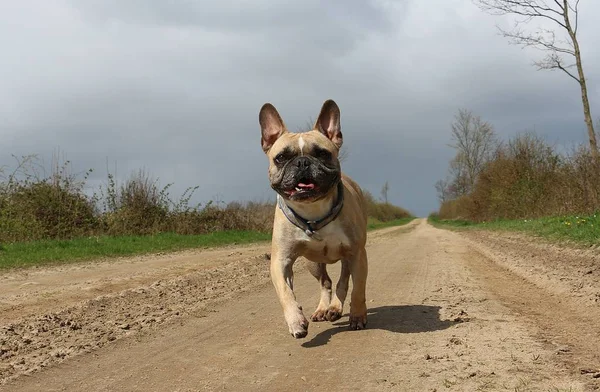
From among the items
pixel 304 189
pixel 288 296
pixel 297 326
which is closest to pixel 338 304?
pixel 288 296

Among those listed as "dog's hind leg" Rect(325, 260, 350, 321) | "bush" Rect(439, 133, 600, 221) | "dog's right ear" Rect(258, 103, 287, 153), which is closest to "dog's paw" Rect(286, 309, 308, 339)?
"dog's hind leg" Rect(325, 260, 350, 321)

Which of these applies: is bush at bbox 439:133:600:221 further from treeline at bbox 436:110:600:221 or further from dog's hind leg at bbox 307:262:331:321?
dog's hind leg at bbox 307:262:331:321

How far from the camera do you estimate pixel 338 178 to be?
4.96m

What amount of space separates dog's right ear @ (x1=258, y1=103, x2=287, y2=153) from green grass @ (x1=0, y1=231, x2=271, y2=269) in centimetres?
907

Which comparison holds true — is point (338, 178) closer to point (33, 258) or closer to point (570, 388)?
point (570, 388)

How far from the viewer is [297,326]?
4465 mm

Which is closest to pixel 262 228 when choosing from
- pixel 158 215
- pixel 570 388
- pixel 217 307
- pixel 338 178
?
pixel 158 215

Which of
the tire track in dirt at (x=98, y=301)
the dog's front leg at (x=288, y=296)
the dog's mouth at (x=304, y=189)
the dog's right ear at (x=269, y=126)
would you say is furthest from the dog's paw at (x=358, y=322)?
the tire track in dirt at (x=98, y=301)

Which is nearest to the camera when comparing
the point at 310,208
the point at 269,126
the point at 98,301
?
the point at 310,208

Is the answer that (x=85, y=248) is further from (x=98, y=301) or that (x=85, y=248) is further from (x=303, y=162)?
(x=303, y=162)

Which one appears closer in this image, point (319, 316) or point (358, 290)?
point (358, 290)

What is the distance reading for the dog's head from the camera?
4684 mm

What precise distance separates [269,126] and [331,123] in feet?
2.03

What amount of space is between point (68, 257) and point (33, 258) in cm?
80
